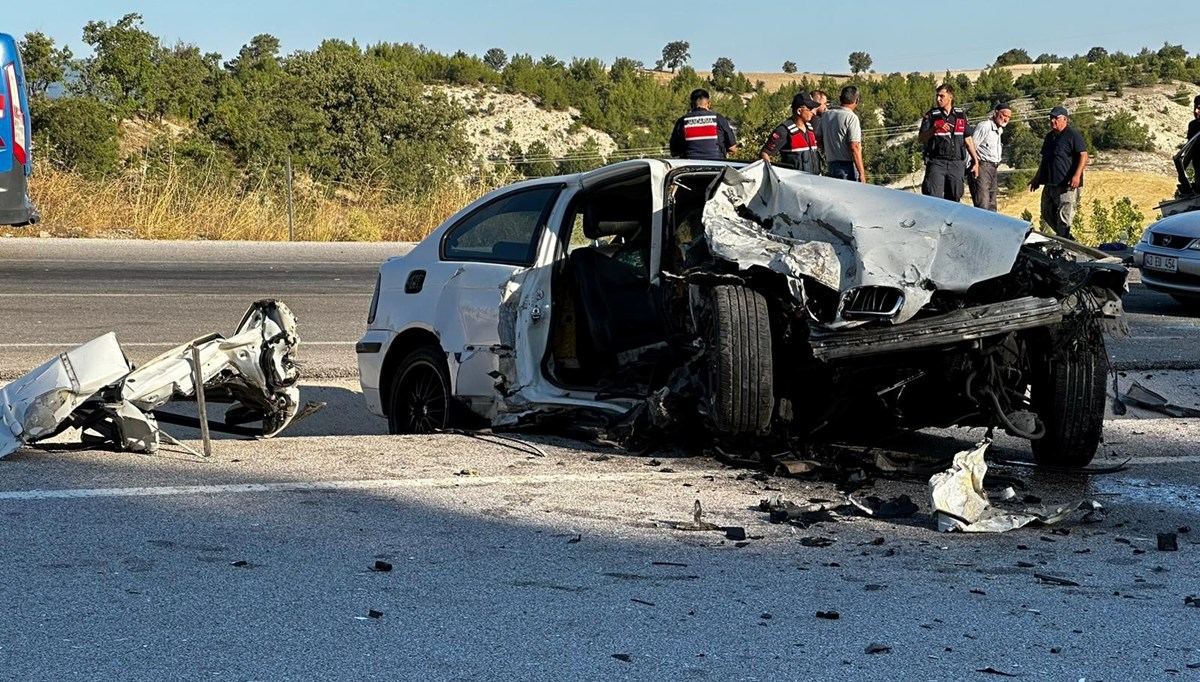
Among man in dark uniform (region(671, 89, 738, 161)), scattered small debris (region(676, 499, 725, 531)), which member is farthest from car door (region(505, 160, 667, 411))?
man in dark uniform (region(671, 89, 738, 161))

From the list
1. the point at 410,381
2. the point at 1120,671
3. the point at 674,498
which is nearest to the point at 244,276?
the point at 410,381

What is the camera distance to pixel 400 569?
16.4ft

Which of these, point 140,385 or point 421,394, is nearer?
point 140,385

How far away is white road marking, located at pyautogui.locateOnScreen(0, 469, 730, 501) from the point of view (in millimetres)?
6113

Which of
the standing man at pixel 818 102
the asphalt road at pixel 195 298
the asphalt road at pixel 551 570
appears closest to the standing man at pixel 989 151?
the asphalt road at pixel 195 298

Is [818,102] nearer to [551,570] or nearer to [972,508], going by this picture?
[972,508]

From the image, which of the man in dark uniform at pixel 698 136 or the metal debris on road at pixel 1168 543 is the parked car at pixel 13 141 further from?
the metal debris on road at pixel 1168 543

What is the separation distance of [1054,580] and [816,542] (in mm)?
914

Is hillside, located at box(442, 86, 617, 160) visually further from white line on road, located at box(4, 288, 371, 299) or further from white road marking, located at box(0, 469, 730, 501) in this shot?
white road marking, located at box(0, 469, 730, 501)

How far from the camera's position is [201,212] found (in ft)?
77.9

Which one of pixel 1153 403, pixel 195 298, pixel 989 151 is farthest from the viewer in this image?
pixel 989 151

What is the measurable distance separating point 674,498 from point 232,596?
221 cm

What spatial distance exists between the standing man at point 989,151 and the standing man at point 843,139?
3160 millimetres

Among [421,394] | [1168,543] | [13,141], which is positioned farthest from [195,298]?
[1168,543]
